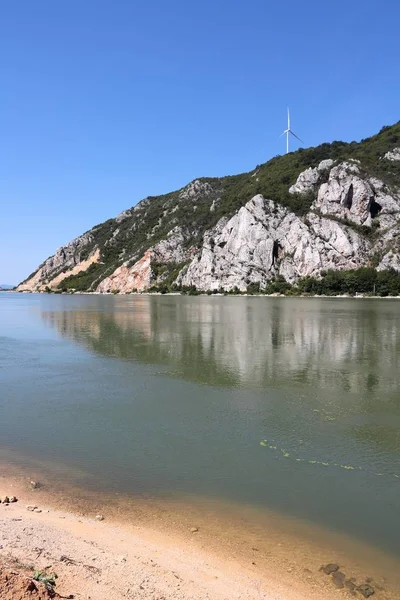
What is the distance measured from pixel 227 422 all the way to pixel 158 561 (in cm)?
872

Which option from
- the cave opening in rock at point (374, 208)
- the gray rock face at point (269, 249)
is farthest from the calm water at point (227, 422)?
the cave opening in rock at point (374, 208)

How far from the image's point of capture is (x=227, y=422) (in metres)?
15.9

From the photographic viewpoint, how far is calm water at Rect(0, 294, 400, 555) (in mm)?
10617

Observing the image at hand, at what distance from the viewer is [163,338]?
37.9 metres

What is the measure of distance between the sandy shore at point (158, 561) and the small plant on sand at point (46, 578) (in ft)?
0.33

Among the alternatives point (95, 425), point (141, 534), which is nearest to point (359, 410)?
point (95, 425)

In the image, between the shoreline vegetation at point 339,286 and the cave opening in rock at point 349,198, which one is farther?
the cave opening in rock at point 349,198

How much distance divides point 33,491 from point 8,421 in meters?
6.44

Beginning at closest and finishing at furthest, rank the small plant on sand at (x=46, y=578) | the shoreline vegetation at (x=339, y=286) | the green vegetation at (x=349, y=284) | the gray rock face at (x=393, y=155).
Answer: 1. the small plant on sand at (x=46, y=578)
2. the green vegetation at (x=349, y=284)
3. the shoreline vegetation at (x=339, y=286)
4. the gray rock face at (x=393, y=155)

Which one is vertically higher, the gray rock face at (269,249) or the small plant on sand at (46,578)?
the gray rock face at (269,249)

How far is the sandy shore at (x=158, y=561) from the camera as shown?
6.48 metres

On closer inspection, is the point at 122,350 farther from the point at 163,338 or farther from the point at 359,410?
the point at 359,410

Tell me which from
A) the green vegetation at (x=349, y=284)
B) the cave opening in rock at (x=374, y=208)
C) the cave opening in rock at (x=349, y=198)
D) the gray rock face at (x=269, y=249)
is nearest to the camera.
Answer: the green vegetation at (x=349, y=284)

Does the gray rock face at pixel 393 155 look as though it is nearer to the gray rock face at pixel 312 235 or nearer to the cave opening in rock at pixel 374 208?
the gray rock face at pixel 312 235
